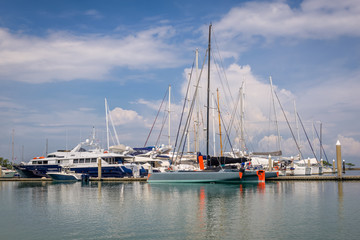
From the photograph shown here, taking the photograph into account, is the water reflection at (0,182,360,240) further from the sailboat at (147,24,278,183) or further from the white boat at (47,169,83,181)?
the white boat at (47,169,83,181)

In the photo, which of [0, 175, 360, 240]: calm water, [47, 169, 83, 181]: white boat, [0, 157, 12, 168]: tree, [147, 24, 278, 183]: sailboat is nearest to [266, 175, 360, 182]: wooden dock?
[147, 24, 278, 183]: sailboat

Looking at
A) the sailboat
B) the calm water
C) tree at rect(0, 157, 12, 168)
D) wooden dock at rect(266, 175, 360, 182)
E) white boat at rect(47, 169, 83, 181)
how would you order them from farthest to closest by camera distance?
tree at rect(0, 157, 12, 168) → white boat at rect(47, 169, 83, 181) → wooden dock at rect(266, 175, 360, 182) → the sailboat → the calm water

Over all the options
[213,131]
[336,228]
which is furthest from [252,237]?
[213,131]

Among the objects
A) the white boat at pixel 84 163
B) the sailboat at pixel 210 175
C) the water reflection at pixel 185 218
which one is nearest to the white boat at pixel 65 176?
the white boat at pixel 84 163

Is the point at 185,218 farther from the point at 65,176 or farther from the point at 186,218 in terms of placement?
the point at 65,176

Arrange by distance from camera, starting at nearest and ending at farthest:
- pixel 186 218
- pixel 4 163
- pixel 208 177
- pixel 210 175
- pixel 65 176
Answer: pixel 186 218, pixel 210 175, pixel 208 177, pixel 65 176, pixel 4 163

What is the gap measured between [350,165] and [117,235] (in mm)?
147197

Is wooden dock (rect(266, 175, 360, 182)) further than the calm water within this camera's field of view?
Yes

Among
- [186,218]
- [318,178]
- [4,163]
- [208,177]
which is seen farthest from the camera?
[4,163]

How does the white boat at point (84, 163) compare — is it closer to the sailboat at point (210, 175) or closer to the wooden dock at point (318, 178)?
the sailboat at point (210, 175)

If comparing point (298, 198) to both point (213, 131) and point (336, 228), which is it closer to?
point (336, 228)

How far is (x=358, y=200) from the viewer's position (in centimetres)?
2688

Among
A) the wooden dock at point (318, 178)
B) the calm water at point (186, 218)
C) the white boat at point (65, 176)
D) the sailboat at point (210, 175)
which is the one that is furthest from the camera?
the white boat at point (65, 176)

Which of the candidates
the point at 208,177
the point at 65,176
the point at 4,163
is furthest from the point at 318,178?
the point at 4,163
